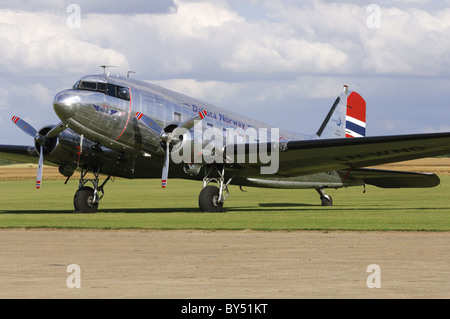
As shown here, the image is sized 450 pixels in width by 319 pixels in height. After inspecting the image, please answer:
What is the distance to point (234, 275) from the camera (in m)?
11.5

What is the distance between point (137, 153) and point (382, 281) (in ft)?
56.6

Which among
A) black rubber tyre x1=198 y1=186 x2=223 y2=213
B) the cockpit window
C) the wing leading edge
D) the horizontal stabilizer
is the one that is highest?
the cockpit window

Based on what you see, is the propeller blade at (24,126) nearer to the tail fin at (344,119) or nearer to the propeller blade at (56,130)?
the propeller blade at (56,130)

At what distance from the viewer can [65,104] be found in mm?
24406


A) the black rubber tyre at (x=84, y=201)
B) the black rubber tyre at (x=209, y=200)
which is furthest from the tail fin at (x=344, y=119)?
the black rubber tyre at (x=84, y=201)

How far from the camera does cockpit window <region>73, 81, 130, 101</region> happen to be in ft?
83.2

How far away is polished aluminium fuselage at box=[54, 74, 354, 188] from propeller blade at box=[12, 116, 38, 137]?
3.35 metres

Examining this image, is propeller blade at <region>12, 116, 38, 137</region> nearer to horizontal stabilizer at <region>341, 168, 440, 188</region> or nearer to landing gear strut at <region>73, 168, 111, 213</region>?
landing gear strut at <region>73, 168, 111, 213</region>

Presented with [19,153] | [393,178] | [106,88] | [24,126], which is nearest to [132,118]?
[106,88]

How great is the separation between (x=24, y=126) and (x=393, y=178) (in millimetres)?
16470

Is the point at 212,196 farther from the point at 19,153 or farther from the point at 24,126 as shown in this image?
the point at 19,153

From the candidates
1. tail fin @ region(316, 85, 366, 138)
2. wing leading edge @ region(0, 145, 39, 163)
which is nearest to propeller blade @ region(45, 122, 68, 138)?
wing leading edge @ region(0, 145, 39, 163)

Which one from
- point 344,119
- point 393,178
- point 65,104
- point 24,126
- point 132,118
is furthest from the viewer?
point 344,119
